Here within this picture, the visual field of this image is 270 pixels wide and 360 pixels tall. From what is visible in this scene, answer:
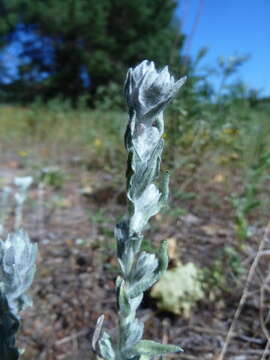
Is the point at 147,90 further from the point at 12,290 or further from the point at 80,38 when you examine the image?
the point at 80,38

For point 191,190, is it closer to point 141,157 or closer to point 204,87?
point 204,87

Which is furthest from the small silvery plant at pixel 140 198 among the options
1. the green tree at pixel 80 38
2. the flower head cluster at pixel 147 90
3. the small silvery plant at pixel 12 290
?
the green tree at pixel 80 38

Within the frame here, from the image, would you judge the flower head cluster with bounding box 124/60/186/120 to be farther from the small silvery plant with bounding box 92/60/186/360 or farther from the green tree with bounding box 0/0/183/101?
the green tree with bounding box 0/0/183/101

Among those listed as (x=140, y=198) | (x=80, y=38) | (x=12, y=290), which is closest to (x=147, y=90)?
(x=140, y=198)

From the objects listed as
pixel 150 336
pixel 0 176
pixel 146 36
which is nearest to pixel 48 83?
pixel 146 36

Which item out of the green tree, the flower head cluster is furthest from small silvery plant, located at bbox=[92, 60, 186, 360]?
the green tree
